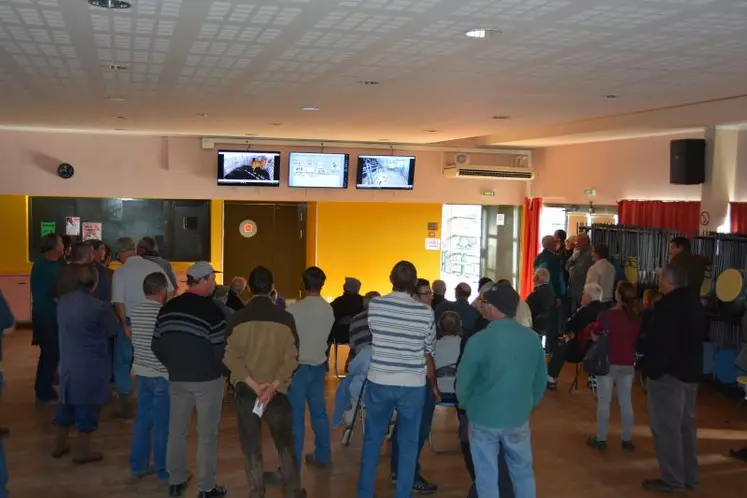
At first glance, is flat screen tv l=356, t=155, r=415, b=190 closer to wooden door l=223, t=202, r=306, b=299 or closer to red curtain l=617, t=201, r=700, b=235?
wooden door l=223, t=202, r=306, b=299

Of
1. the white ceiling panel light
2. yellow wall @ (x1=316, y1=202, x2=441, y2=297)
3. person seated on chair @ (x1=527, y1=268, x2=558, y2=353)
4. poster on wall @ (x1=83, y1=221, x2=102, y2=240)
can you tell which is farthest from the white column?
poster on wall @ (x1=83, y1=221, x2=102, y2=240)

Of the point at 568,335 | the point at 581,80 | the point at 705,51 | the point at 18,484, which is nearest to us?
the point at 705,51

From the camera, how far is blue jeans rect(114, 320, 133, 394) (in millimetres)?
7062

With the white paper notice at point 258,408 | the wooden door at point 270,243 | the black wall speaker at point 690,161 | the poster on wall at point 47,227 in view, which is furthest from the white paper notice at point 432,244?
the white paper notice at point 258,408

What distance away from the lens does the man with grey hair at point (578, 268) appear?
998 cm

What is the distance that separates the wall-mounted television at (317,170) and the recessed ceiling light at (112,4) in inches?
341

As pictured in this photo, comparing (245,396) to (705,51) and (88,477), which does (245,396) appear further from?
(705,51)

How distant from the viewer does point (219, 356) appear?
4.64 m

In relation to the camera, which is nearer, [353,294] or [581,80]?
[581,80]

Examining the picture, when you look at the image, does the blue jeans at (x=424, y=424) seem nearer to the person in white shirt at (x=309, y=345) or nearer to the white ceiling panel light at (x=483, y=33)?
the person in white shirt at (x=309, y=345)

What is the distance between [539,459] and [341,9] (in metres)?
4.06

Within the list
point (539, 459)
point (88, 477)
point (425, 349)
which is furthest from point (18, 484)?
point (539, 459)

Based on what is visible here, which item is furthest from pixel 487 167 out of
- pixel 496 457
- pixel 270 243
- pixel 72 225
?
pixel 496 457

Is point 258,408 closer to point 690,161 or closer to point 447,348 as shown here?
point 447,348
